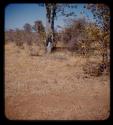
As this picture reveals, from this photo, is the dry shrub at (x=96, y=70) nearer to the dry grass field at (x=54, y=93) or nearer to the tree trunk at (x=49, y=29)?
the dry grass field at (x=54, y=93)

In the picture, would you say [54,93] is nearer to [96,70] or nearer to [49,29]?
[96,70]

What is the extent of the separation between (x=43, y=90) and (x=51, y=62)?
13.6ft

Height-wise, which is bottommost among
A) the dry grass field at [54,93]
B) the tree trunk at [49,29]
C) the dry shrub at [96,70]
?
the dry grass field at [54,93]

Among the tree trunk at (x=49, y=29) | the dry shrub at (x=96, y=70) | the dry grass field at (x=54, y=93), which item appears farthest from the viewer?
the tree trunk at (x=49, y=29)

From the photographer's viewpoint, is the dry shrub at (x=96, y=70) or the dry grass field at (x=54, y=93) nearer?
the dry grass field at (x=54, y=93)

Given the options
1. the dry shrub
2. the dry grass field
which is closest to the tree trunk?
the dry grass field

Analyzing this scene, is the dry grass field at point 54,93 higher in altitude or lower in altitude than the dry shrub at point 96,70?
lower

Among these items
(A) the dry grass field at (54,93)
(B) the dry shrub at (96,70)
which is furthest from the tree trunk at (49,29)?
(B) the dry shrub at (96,70)

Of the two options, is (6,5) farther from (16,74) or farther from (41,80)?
(16,74)

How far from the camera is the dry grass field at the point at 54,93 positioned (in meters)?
5.12

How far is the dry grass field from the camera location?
16.8ft

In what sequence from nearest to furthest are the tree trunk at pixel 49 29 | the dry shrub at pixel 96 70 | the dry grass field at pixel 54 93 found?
the dry grass field at pixel 54 93 < the dry shrub at pixel 96 70 < the tree trunk at pixel 49 29
